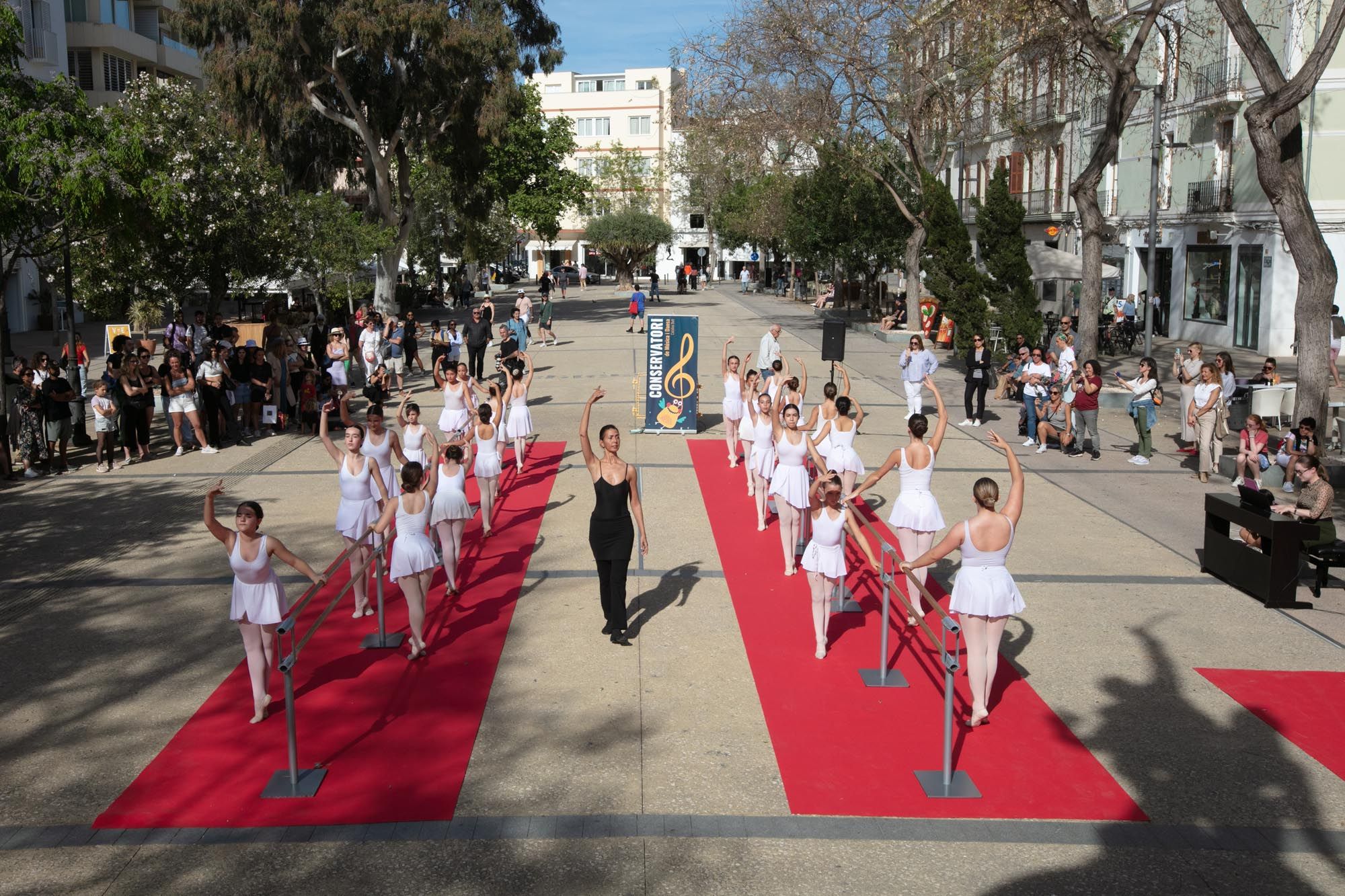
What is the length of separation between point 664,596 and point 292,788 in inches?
181

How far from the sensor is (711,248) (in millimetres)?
86125

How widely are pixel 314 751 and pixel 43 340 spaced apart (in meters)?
32.6

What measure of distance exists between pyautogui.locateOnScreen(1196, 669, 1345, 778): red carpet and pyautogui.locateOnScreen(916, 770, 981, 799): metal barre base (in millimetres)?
2513

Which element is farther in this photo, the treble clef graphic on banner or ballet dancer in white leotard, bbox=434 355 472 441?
the treble clef graphic on banner

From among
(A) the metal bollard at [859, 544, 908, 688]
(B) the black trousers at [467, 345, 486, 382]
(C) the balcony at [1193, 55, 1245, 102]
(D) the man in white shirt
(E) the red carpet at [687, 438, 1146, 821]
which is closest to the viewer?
(E) the red carpet at [687, 438, 1146, 821]

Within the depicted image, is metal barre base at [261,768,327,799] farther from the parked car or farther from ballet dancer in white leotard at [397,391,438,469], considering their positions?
the parked car

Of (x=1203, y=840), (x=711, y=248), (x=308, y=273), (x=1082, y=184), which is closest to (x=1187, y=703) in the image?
(x=1203, y=840)

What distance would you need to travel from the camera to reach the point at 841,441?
488 inches

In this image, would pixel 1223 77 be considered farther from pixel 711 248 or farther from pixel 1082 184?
pixel 711 248

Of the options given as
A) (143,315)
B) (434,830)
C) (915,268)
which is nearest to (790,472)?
(434,830)

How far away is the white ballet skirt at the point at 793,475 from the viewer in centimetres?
1136

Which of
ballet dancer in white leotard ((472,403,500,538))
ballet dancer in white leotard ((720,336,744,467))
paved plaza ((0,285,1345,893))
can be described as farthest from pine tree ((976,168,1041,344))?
ballet dancer in white leotard ((472,403,500,538))

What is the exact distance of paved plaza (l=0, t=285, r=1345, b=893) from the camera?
649 centimetres

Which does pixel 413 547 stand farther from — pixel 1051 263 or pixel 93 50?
pixel 93 50
